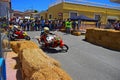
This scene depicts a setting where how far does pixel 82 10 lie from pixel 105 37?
20852 millimetres

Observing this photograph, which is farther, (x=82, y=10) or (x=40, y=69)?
(x=82, y=10)

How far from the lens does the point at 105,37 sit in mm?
16797

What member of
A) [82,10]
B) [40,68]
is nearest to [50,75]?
[40,68]

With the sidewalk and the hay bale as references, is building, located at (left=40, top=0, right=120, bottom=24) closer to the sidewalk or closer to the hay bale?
the sidewalk

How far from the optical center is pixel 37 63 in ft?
18.3

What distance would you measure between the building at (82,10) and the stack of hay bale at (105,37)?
1638 cm

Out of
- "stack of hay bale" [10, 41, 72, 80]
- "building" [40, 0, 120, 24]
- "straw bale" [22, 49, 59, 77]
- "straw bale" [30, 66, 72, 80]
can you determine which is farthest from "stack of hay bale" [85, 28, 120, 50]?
"building" [40, 0, 120, 24]

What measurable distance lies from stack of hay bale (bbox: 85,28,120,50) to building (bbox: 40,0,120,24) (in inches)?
645

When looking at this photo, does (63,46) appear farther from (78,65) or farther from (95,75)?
(95,75)

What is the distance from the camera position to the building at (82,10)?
1398 inches

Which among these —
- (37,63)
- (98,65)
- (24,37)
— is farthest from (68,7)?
(37,63)

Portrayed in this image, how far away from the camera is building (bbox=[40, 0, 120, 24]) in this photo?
35500 millimetres

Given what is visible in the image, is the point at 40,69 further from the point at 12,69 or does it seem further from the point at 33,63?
the point at 12,69

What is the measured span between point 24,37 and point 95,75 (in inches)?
409
